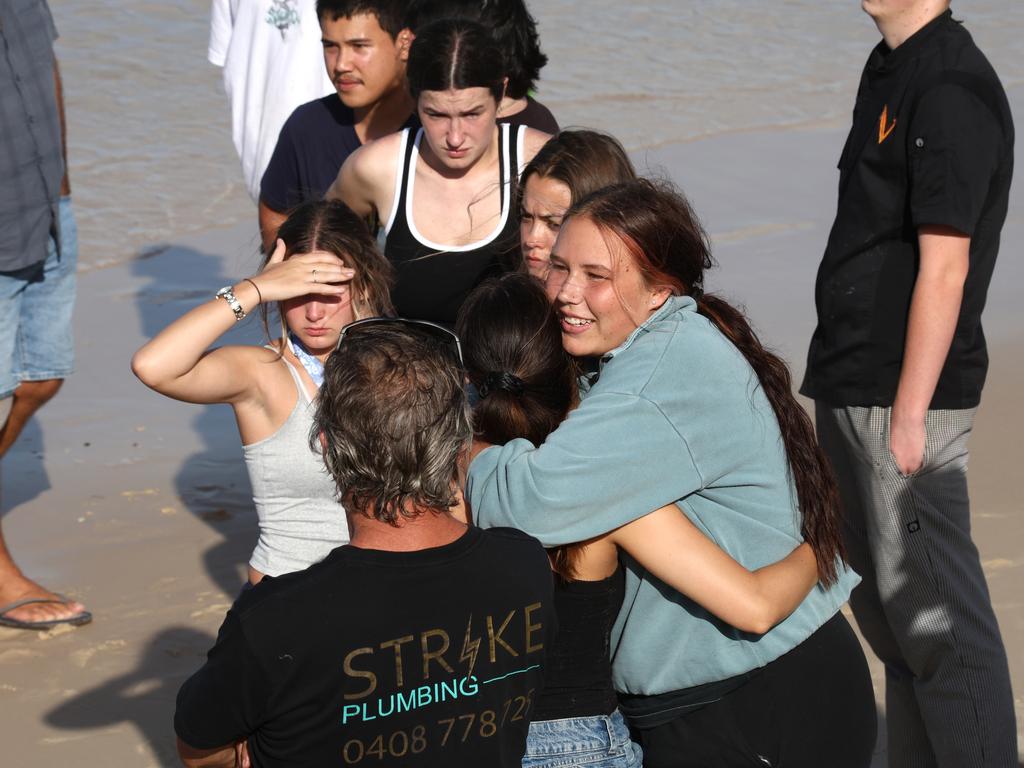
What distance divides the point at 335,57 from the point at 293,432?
76.3 inches

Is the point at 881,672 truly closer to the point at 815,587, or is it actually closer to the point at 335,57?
the point at 815,587

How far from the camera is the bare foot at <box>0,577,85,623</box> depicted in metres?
4.70

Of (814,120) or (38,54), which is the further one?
(814,120)

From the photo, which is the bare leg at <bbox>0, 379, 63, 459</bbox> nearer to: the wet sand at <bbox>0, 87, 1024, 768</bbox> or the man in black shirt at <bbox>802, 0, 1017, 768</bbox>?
the wet sand at <bbox>0, 87, 1024, 768</bbox>

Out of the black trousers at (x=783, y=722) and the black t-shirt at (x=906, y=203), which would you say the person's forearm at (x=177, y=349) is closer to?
the black trousers at (x=783, y=722)

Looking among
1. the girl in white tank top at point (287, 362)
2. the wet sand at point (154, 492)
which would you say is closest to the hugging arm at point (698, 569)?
the girl in white tank top at point (287, 362)

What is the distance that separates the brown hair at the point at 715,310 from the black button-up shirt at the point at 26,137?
9.34ft

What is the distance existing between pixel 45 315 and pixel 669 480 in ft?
11.3

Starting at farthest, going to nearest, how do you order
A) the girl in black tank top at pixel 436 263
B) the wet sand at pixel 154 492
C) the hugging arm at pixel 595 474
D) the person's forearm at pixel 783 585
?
the wet sand at pixel 154 492, the girl in black tank top at pixel 436 263, the person's forearm at pixel 783 585, the hugging arm at pixel 595 474

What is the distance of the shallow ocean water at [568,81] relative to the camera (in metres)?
10.6

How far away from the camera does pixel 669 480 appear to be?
2.31 m

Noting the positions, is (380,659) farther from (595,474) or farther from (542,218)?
(542,218)

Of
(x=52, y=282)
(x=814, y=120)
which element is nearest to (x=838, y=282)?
(x=52, y=282)

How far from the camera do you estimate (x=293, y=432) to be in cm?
316
